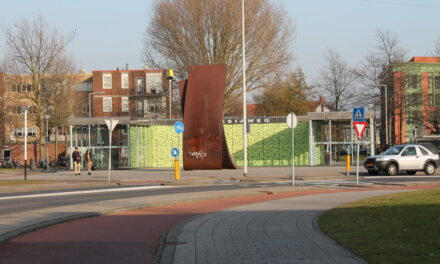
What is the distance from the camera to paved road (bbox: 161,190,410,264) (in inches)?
331

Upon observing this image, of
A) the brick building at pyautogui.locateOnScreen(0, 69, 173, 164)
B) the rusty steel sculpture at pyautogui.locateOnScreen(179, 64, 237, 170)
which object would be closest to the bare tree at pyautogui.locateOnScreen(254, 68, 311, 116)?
the brick building at pyautogui.locateOnScreen(0, 69, 173, 164)

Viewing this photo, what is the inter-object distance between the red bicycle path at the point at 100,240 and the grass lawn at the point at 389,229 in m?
3.10

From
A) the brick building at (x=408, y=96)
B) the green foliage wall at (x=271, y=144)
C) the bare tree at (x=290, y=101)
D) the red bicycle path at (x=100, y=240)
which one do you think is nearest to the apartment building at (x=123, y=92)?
the bare tree at (x=290, y=101)

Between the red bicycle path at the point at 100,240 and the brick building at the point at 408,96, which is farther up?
the brick building at the point at 408,96

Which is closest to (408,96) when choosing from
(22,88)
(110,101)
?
(22,88)

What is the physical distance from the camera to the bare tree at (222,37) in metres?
49.2

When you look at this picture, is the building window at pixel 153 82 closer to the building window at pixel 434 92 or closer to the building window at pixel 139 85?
the building window at pixel 139 85

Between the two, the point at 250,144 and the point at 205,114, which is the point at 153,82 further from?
the point at 205,114

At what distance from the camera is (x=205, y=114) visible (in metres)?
35.6

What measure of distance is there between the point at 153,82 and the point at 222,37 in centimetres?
3186

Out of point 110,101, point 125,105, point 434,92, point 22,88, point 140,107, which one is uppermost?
point 110,101

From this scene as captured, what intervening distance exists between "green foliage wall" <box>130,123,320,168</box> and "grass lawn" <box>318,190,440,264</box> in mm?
32350

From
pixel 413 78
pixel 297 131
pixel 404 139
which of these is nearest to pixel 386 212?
pixel 297 131

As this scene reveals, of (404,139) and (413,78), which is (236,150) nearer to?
(413,78)
